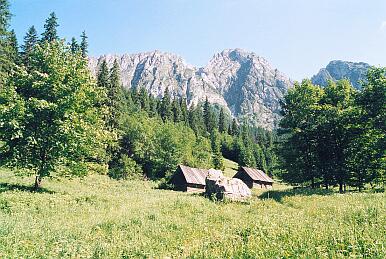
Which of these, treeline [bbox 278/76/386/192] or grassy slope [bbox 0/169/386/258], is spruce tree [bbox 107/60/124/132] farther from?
grassy slope [bbox 0/169/386/258]

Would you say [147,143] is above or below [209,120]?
below

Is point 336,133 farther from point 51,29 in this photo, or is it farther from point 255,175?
point 51,29

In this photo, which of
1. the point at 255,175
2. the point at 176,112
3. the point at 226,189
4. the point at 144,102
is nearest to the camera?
the point at 226,189

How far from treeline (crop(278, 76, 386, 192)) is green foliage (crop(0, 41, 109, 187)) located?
24.7 m

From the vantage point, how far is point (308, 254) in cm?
778

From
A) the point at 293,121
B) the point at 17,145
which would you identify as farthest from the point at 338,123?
the point at 17,145

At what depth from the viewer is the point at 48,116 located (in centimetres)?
2502

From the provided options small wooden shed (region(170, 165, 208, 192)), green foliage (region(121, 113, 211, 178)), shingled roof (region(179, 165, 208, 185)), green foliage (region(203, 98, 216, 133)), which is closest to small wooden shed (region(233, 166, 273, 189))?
green foliage (region(121, 113, 211, 178))

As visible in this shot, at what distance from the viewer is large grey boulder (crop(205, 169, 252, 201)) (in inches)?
1102

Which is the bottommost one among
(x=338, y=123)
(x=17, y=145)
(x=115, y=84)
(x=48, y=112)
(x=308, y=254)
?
(x=308, y=254)

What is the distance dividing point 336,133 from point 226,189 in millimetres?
16291

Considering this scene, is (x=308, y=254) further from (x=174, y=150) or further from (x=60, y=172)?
(x=174, y=150)

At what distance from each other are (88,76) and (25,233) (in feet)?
59.6

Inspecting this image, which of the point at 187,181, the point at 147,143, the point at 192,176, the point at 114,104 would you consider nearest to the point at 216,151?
the point at 147,143
